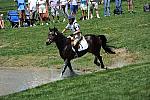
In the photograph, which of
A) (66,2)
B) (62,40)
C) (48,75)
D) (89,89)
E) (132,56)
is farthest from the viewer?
(66,2)

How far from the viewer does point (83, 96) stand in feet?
43.4

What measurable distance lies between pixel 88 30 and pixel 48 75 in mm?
8988

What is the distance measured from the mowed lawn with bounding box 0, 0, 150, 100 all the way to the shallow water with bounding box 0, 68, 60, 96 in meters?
1.00

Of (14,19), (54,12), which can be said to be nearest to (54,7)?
(54,12)

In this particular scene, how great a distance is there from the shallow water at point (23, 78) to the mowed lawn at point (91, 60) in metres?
1.00

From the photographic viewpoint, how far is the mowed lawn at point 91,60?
13.6m

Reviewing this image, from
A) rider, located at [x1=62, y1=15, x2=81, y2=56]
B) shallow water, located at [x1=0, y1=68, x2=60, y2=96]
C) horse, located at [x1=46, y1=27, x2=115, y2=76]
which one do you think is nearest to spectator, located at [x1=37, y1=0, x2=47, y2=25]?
shallow water, located at [x1=0, y1=68, x2=60, y2=96]

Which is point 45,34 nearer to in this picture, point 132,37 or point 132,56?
point 132,37

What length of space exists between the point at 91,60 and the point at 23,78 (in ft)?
12.5

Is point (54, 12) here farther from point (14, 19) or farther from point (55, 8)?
point (14, 19)

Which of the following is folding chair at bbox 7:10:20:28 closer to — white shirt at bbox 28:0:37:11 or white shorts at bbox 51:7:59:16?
white shirt at bbox 28:0:37:11

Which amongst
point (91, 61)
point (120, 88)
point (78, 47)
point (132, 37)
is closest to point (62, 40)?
point (78, 47)

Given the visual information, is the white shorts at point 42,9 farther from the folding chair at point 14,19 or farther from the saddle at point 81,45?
the saddle at point 81,45

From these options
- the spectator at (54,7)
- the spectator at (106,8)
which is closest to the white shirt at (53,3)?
the spectator at (54,7)
